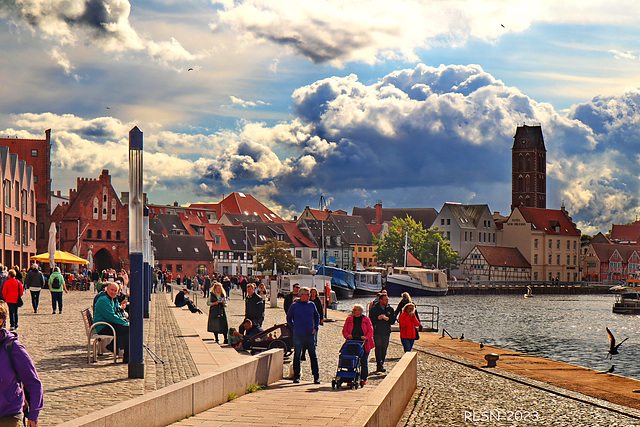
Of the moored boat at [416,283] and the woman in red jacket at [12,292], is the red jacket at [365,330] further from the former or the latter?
the moored boat at [416,283]

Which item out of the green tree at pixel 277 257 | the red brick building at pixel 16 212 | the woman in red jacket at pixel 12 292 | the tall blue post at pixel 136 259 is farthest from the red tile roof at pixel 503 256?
the tall blue post at pixel 136 259

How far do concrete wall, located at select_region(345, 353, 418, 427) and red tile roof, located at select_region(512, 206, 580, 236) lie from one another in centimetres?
14423

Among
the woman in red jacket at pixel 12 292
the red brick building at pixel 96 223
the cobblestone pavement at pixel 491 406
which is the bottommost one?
the cobblestone pavement at pixel 491 406

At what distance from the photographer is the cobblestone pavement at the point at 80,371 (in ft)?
34.3

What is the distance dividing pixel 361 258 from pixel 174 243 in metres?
52.4

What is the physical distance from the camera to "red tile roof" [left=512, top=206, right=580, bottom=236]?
155 metres

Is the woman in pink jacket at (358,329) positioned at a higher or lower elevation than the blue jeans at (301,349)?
higher

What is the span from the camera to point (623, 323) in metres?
61.0

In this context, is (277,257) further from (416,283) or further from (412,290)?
(416,283)

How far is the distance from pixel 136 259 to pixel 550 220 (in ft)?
512

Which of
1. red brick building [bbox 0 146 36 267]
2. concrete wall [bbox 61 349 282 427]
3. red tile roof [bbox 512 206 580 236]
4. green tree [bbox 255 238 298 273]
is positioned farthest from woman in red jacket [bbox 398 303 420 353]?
red tile roof [bbox 512 206 580 236]

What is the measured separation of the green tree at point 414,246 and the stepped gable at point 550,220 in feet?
101

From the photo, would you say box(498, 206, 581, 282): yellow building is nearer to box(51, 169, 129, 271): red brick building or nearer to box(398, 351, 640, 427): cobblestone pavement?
box(51, 169, 129, 271): red brick building

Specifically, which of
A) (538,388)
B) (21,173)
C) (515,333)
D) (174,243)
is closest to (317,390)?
(538,388)
